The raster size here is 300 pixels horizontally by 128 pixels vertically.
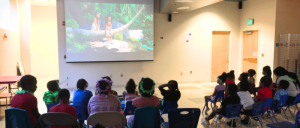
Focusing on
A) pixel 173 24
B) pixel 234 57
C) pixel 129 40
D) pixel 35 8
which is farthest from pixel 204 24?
pixel 35 8

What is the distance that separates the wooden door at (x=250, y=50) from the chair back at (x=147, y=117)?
6363mm

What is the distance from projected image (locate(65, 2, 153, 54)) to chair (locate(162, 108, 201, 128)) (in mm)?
4829

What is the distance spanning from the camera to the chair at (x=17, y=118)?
2.15 metres

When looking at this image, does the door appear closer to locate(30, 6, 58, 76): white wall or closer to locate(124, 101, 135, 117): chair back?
locate(124, 101, 135, 117): chair back

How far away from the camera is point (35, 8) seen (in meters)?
9.09

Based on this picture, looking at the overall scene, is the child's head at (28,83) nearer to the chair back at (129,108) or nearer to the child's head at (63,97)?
the child's head at (63,97)

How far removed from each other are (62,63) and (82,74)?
0.71 metres

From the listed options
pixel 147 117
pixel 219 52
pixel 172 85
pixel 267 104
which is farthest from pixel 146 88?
pixel 219 52

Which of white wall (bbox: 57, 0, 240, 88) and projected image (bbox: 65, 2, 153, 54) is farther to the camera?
white wall (bbox: 57, 0, 240, 88)

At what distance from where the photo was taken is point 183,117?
229cm

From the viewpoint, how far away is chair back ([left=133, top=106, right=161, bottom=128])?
228 cm

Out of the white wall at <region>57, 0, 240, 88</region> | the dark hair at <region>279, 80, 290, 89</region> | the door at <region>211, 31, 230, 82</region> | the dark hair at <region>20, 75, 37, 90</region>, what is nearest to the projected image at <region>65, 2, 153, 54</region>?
the white wall at <region>57, 0, 240, 88</region>

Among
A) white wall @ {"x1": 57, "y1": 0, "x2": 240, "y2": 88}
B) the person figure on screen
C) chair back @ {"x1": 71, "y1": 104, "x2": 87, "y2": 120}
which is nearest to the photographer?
chair back @ {"x1": 71, "y1": 104, "x2": 87, "y2": 120}

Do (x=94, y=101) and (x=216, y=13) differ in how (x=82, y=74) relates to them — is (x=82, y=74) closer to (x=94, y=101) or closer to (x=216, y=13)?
(x=94, y=101)
